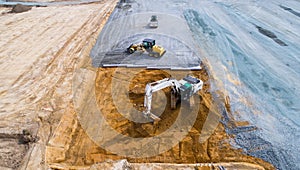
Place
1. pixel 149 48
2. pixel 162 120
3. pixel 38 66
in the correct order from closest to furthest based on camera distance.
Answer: pixel 162 120 < pixel 38 66 < pixel 149 48

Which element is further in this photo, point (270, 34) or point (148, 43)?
point (270, 34)

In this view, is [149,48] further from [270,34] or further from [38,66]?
[270,34]

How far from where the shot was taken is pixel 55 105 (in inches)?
411

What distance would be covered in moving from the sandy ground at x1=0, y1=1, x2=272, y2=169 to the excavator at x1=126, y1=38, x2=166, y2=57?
166cm

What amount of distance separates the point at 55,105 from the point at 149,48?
6577 mm

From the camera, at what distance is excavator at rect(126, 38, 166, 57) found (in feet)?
45.3

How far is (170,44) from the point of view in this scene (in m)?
15.5

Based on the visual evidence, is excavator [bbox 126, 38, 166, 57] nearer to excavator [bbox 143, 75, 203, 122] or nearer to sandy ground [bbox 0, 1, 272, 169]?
sandy ground [bbox 0, 1, 272, 169]

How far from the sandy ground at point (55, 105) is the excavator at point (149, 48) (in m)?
1.66

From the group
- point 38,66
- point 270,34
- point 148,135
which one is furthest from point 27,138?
point 270,34

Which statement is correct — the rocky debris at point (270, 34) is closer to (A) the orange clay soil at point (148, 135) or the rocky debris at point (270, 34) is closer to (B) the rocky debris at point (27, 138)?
(A) the orange clay soil at point (148, 135)

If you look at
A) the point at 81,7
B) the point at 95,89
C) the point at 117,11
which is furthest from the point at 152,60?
the point at 81,7

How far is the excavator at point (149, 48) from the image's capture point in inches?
544

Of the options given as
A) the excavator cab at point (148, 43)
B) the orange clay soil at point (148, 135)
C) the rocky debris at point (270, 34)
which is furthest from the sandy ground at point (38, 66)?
the rocky debris at point (270, 34)
